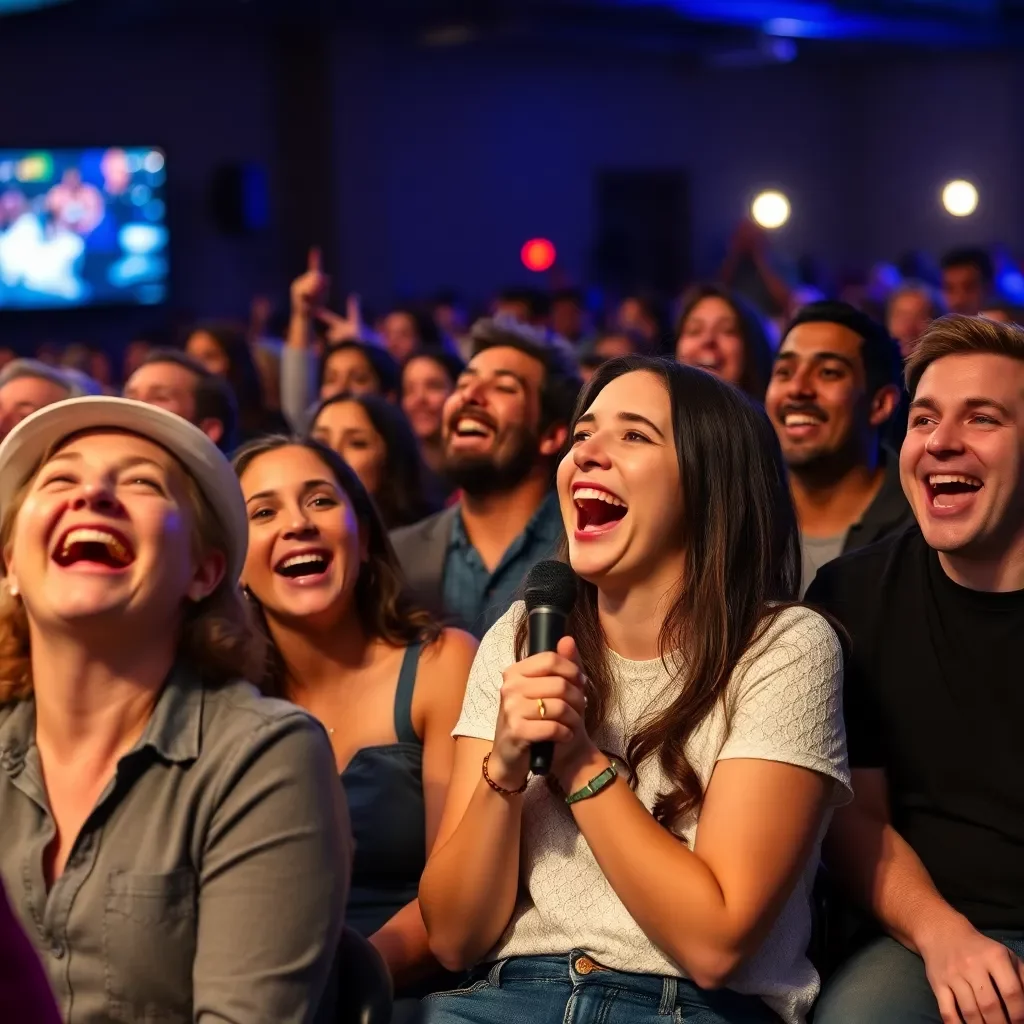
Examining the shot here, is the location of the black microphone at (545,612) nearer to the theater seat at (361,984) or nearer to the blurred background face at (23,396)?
the theater seat at (361,984)

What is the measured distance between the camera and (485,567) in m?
3.79

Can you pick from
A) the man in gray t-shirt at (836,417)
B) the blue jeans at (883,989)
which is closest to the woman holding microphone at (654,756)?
the blue jeans at (883,989)

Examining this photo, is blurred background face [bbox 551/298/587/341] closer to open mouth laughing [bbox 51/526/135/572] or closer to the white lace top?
the white lace top

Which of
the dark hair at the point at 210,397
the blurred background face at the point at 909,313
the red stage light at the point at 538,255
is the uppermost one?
the red stage light at the point at 538,255

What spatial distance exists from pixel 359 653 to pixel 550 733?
40.7 inches

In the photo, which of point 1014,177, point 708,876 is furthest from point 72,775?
point 1014,177

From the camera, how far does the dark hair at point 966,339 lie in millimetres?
2512

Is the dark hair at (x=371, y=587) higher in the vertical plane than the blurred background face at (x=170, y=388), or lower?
lower

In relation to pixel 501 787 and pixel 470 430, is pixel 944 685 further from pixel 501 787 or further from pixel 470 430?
pixel 470 430

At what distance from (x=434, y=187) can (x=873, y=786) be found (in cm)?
1211

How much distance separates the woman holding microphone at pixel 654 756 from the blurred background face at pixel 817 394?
1.58 metres

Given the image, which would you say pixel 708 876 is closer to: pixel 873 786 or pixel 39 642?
pixel 873 786

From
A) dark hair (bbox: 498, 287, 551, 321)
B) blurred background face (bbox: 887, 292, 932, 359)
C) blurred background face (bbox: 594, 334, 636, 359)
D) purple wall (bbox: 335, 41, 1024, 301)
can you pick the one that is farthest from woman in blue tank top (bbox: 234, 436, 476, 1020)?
purple wall (bbox: 335, 41, 1024, 301)

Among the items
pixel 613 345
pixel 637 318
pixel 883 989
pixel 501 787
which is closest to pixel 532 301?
pixel 637 318
